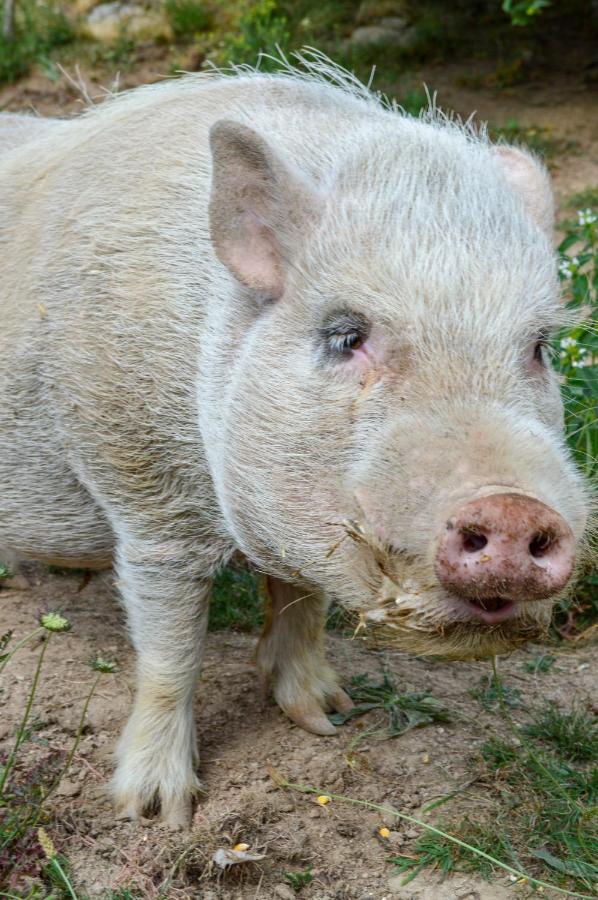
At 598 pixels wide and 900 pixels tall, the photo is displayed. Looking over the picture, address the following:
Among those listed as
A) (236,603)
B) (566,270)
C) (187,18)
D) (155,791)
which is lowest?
(236,603)

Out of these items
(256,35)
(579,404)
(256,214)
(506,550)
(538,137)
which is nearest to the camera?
(506,550)

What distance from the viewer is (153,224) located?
363cm

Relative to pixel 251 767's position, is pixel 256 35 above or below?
above

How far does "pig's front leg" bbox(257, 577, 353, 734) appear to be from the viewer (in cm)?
424

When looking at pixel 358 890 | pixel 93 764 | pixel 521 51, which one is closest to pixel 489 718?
pixel 358 890

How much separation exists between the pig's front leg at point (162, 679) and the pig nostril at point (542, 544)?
154cm

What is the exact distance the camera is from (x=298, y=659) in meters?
→ 4.30

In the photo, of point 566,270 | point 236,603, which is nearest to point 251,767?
point 236,603

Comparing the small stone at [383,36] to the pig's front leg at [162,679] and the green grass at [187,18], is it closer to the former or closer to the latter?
the green grass at [187,18]

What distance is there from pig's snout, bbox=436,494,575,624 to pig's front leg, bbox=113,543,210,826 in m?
1.45

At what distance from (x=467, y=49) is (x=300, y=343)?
7.38 m

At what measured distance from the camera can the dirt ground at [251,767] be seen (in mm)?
3447

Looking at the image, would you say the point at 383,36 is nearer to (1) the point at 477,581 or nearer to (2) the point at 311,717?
(2) the point at 311,717

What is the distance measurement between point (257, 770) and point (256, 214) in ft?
5.84
